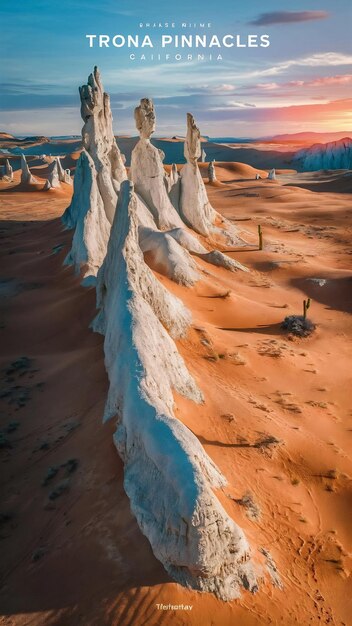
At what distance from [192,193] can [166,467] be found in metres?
21.8

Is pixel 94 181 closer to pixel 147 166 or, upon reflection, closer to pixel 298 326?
pixel 147 166

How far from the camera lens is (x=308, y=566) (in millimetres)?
6633

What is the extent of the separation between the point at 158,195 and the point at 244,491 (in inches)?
685

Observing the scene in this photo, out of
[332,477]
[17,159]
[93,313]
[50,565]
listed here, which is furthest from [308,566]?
[17,159]

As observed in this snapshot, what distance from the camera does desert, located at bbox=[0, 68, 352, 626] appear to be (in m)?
5.53

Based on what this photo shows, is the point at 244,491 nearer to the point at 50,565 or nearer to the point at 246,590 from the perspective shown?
the point at 246,590

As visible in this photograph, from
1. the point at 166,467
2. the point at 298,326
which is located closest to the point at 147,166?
the point at 298,326

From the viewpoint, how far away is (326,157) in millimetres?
87875

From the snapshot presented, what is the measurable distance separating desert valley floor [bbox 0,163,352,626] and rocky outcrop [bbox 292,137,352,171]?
74.3m

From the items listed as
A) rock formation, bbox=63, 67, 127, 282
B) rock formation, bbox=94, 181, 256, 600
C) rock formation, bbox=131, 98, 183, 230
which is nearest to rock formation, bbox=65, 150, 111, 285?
rock formation, bbox=63, 67, 127, 282

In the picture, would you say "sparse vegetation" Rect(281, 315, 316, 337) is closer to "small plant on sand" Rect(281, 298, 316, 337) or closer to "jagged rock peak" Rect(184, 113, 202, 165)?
"small plant on sand" Rect(281, 298, 316, 337)

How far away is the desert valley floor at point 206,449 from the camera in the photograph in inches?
219

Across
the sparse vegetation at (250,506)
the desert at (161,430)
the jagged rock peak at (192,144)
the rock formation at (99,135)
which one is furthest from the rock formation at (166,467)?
the jagged rock peak at (192,144)

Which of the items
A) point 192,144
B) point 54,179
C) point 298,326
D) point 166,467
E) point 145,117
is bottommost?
point 298,326
